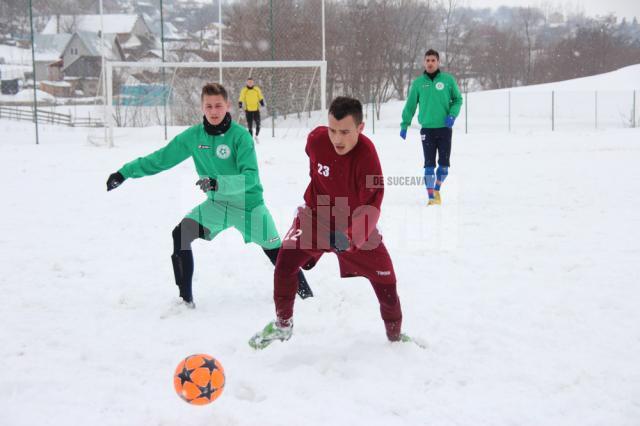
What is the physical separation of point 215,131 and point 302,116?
16737 mm

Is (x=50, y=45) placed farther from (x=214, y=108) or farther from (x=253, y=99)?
(x=214, y=108)

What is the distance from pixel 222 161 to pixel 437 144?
4710 millimetres

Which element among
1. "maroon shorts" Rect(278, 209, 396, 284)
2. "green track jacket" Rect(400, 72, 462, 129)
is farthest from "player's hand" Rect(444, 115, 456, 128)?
"maroon shorts" Rect(278, 209, 396, 284)

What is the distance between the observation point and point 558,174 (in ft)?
36.0

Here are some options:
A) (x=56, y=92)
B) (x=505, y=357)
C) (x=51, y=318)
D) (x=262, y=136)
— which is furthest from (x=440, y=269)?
(x=56, y=92)

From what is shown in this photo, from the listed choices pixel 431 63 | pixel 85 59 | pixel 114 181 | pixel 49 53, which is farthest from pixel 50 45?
pixel 114 181

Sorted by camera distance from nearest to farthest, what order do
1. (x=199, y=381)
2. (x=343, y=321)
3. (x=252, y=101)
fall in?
(x=199, y=381) → (x=343, y=321) → (x=252, y=101)

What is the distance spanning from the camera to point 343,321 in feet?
14.2

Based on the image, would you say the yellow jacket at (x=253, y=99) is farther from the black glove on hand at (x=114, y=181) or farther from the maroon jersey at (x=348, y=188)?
the maroon jersey at (x=348, y=188)

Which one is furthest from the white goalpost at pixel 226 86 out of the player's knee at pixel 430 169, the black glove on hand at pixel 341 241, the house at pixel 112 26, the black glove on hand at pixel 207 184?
the house at pixel 112 26

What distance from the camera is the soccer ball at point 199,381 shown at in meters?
2.95

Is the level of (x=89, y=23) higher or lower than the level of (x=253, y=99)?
higher

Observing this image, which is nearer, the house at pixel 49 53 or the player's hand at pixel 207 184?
the player's hand at pixel 207 184

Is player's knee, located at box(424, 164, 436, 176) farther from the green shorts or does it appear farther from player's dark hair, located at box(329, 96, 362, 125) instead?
player's dark hair, located at box(329, 96, 362, 125)
